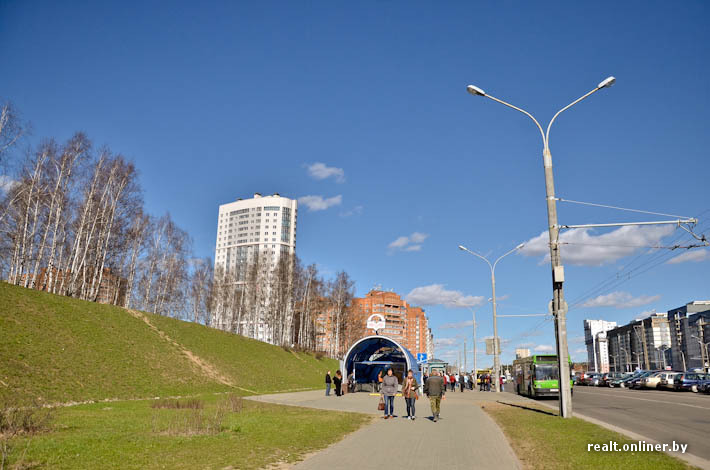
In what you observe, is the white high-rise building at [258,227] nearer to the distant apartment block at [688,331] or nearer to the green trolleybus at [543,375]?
the distant apartment block at [688,331]

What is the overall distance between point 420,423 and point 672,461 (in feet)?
25.3

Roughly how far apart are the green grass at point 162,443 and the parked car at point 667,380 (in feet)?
135

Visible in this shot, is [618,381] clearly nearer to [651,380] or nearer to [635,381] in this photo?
[635,381]

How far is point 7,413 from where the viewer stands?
10500 mm

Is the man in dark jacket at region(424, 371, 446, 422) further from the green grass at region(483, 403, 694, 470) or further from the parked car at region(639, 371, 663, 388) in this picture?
the parked car at region(639, 371, 663, 388)

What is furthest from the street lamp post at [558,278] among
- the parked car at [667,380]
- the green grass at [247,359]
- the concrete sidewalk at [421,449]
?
the parked car at [667,380]

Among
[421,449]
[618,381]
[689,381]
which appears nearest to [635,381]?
[618,381]

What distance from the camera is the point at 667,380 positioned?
4556 cm

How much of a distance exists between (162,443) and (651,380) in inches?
1969

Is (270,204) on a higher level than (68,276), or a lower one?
higher

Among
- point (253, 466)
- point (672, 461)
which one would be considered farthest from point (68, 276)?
point (672, 461)

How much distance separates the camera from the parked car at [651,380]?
154 feet

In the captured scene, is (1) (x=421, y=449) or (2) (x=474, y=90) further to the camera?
(2) (x=474, y=90)

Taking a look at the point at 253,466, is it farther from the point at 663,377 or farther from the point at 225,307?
the point at 225,307
